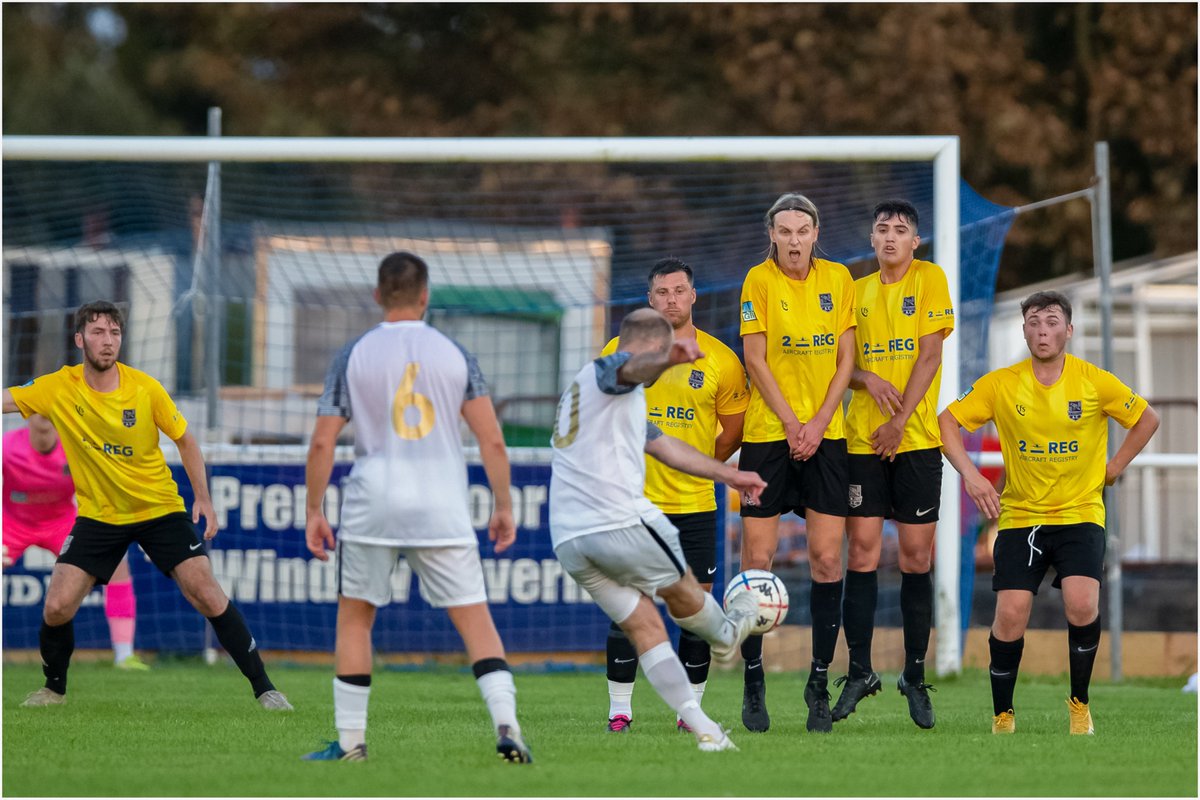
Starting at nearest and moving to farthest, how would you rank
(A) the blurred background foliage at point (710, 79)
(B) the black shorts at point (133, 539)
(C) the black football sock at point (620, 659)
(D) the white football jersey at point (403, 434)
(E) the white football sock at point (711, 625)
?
(D) the white football jersey at point (403, 434)
(E) the white football sock at point (711, 625)
(C) the black football sock at point (620, 659)
(B) the black shorts at point (133, 539)
(A) the blurred background foliage at point (710, 79)

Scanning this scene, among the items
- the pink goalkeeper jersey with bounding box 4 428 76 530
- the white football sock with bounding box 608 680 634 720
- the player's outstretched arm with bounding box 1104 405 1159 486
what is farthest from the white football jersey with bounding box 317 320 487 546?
the pink goalkeeper jersey with bounding box 4 428 76 530

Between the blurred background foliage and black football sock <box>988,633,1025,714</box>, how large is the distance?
1508cm

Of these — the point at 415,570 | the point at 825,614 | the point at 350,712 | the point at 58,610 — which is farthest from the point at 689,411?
the point at 58,610

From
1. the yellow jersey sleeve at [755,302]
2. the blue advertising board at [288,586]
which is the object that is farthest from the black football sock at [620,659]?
the blue advertising board at [288,586]

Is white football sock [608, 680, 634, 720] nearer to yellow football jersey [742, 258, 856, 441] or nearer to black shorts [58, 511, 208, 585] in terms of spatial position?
yellow football jersey [742, 258, 856, 441]

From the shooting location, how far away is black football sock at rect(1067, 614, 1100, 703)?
7809 millimetres

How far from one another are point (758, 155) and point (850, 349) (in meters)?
3.90

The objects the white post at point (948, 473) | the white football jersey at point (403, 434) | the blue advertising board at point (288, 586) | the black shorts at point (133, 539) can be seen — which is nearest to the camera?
the white football jersey at point (403, 434)

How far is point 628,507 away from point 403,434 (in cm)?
100

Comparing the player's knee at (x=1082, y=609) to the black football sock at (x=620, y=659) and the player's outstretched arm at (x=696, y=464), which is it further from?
the black football sock at (x=620, y=659)

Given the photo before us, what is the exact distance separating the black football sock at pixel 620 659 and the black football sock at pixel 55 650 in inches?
124

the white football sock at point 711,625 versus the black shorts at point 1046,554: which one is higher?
the black shorts at point 1046,554

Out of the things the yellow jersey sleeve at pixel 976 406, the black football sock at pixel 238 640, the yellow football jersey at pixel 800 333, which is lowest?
the black football sock at pixel 238 640

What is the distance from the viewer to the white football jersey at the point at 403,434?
6176 millimetres
